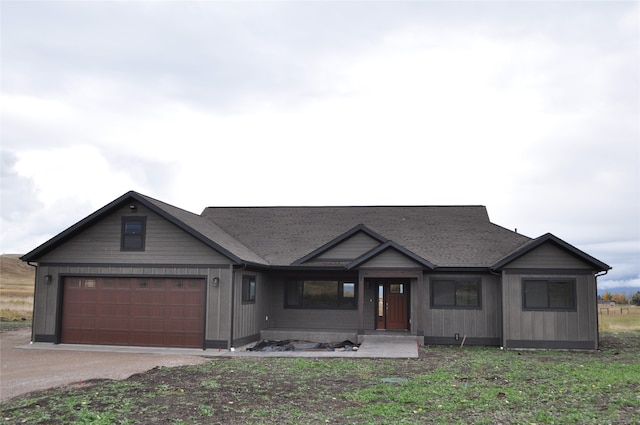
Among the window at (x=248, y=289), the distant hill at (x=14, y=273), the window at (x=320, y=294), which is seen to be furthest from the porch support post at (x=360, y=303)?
the distant hill at (x=14, y=273)

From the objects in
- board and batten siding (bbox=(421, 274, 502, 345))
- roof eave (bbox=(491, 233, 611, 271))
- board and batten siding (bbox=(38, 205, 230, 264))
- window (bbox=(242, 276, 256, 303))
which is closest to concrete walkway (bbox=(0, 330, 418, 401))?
board and batten siding (bbox=(421, 274, 502, 345))

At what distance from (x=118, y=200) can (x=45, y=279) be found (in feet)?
11.9

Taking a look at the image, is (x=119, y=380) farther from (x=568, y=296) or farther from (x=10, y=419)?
(x=568, y=296)

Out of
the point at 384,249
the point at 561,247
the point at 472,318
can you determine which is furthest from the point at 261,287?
the point at 561,247

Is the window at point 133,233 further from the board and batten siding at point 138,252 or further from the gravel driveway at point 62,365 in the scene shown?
the gravel driveway at point 62,365

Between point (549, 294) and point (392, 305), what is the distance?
17.6ft

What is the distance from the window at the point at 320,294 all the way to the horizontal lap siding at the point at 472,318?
2.93m

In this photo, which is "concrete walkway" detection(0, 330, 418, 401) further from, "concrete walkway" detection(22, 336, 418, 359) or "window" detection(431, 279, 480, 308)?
"window" detection(431, 279, 480, 308)

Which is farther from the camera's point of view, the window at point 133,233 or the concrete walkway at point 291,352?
the window at point 133,233

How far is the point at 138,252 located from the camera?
61.8 ft

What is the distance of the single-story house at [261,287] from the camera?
18.5 meters

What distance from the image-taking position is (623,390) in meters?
10.7

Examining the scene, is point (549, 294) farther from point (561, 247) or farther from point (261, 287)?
point (261, 287)

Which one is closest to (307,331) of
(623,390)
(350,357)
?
(350,357)
